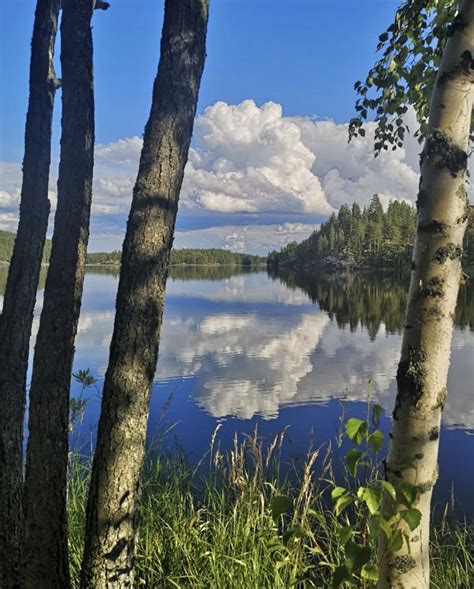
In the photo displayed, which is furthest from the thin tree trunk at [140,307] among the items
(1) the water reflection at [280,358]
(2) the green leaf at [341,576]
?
(1) the water reflection at [280,358]

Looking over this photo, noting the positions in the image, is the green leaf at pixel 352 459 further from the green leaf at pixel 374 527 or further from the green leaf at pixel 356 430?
the green leaf at pixel 374 527

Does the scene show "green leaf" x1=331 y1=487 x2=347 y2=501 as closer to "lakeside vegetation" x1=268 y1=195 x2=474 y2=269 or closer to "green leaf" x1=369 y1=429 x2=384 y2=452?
"green leaf" x1=369 y1=429 x2=384 y2=452

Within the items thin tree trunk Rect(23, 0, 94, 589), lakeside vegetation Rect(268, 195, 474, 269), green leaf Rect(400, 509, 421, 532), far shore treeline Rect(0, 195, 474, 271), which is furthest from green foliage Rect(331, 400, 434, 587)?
lakeside vegetation Rect(268, 195, 474, 269)

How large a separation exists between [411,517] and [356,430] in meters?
0.27

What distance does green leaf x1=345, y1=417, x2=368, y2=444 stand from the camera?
1.43 meters

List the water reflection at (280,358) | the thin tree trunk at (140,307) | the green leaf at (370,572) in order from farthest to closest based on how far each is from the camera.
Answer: the water reflection at (280,358) < the thin tree trunk at (140,307) < the green leaf at (370,572)

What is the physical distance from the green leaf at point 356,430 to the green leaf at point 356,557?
363mm

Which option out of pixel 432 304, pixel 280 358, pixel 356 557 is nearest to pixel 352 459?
pixel 356 557

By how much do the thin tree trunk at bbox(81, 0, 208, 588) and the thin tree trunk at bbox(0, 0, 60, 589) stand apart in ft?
2.49

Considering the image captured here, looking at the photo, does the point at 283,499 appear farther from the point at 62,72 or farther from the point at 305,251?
the point at 305,251

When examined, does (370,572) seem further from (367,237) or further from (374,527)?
(367,237)

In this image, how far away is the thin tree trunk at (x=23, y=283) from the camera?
2.76m

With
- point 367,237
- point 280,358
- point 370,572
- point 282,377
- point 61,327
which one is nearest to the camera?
point 370,572

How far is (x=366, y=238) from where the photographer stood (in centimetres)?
9862
